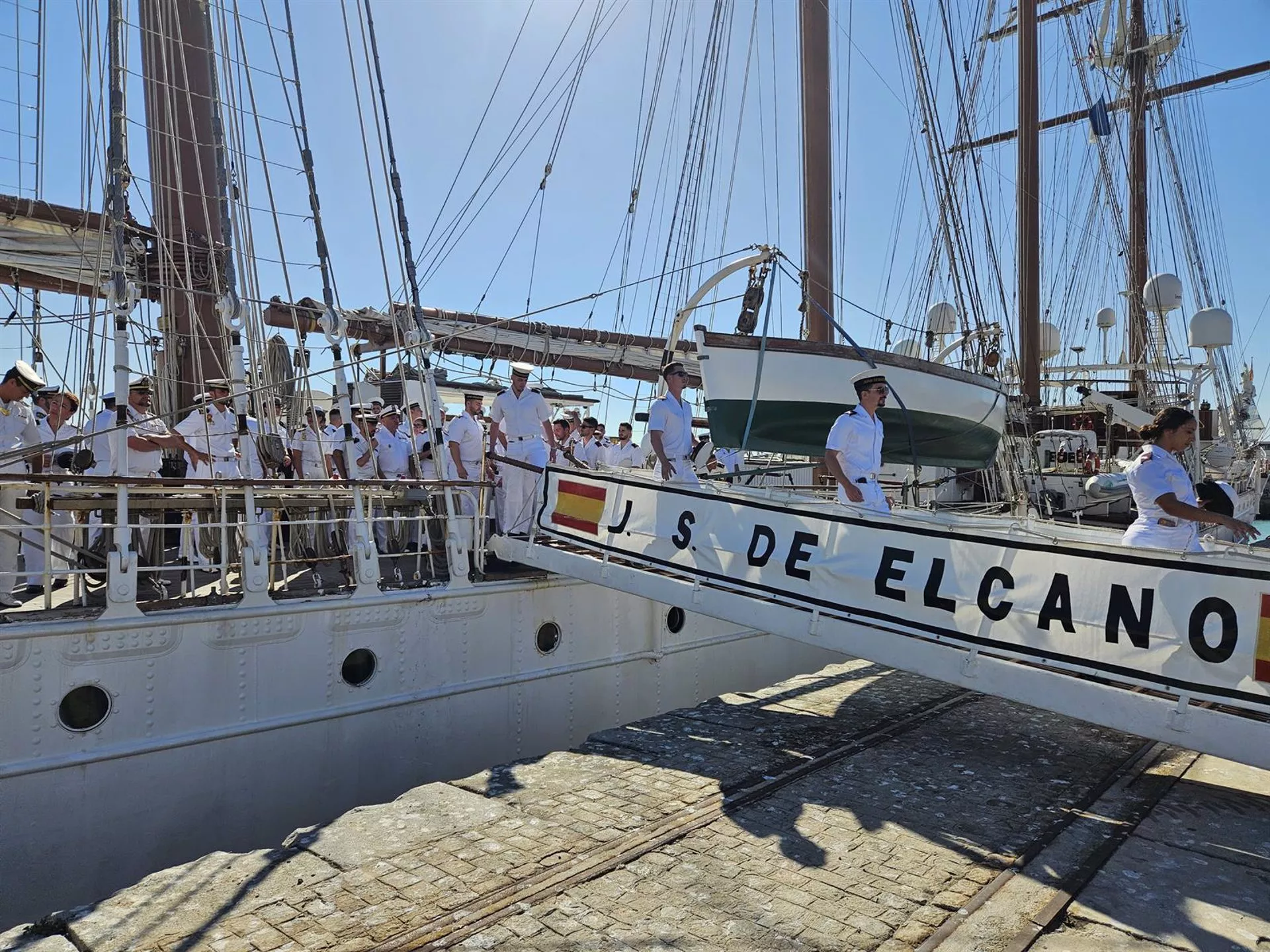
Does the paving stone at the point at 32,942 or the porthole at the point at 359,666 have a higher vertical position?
the porthole at the point at 359,666

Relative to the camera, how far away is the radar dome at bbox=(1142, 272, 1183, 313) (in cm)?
2552

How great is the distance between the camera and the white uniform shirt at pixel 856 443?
5.77 meters

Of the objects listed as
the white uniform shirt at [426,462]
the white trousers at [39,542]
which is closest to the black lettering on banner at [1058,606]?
the white uniform shirt at [426,462]

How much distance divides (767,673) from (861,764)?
4658 mm

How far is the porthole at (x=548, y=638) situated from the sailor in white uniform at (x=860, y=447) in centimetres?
279

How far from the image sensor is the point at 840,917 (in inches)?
129

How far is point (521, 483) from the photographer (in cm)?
802

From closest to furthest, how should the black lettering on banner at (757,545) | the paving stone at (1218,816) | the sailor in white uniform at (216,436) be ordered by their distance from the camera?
1. the paving stone at (1218,816)
2. the black lettering on banner at (757,545)
3. the sailor in white uniform at (216,436)

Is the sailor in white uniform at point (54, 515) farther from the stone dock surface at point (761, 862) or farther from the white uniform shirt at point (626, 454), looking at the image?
the white uniform shirt at point (626, 454)

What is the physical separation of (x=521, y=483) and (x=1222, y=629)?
570 centimetres

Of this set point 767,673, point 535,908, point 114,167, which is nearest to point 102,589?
point 114,167

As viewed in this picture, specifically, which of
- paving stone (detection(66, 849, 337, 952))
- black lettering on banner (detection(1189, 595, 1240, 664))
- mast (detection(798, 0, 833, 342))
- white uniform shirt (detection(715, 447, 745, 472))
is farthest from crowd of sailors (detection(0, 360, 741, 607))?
mast (detection(798, 0, 833, 342))

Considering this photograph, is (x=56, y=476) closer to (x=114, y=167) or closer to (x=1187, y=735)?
(x=114, y=167)

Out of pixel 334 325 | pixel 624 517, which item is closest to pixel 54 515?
pixel 334 325
